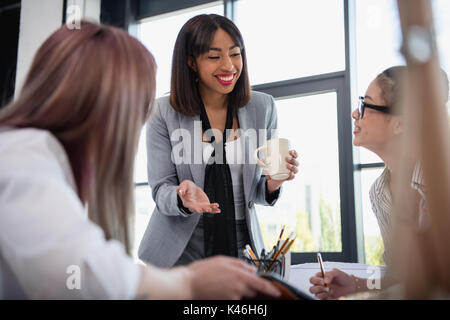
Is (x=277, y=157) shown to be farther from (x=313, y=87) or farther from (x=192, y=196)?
(x=313, y=87)

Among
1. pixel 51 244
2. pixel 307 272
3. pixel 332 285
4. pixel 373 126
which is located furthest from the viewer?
pixel 373 126

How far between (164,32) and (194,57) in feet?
8.02

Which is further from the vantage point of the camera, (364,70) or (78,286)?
(364,70)

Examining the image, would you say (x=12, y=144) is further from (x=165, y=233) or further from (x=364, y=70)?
(x=364, y=70)

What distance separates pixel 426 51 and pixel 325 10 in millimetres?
3102

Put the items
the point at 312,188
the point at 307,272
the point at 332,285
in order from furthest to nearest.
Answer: the point at 312,188 → the point at 307,272 → the point at 332,285

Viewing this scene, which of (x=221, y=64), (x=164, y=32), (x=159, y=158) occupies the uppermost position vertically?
(x=164, y=32)

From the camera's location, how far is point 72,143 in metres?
0.59

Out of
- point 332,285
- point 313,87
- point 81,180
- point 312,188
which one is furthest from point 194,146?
point 313,87

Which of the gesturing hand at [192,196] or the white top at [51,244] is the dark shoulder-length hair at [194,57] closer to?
the gesturing hand at [192,196]

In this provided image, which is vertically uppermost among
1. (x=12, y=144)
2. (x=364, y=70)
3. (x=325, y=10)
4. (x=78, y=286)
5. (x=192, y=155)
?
(x=325, y=10)

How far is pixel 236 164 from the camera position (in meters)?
1.49

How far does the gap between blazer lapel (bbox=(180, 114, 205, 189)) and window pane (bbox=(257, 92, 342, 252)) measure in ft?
5.05

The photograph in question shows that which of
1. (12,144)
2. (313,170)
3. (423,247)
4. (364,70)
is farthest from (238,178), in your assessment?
(364,70)
